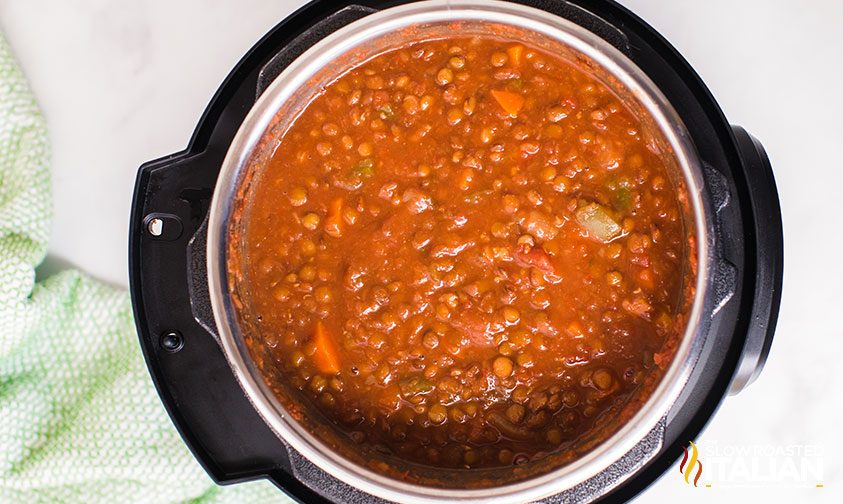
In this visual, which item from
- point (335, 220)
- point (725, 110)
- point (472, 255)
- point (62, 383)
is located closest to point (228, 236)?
point (335, 220)

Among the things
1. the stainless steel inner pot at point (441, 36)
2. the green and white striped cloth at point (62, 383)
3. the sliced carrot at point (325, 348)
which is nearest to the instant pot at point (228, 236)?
the stainless steel inner pot at point (441, 36)

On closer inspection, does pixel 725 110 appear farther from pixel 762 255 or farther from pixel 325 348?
pixel 325 348

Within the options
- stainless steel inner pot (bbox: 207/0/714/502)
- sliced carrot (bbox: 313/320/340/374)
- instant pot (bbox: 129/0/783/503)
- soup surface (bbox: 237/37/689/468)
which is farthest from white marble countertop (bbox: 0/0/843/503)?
sliced carrot (bbox: 313/320/340/374)

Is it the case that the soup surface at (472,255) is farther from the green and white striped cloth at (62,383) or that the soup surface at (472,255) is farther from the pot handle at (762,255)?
the green and white striped cloth at (62,383)

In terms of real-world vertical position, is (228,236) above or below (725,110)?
below

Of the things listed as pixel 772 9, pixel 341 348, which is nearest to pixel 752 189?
pixel 772 9

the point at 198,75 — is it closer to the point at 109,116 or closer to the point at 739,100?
the point at 109,116
